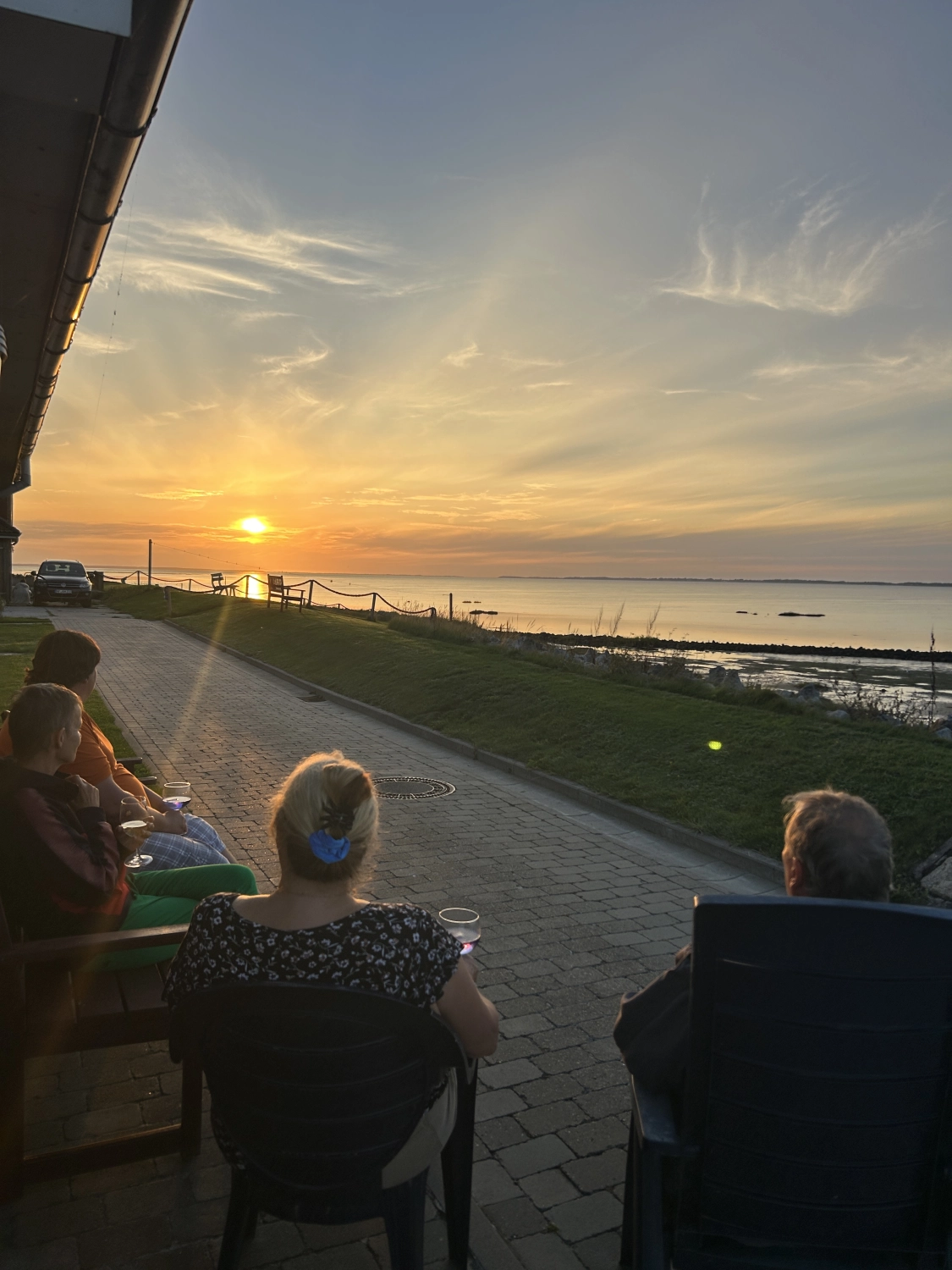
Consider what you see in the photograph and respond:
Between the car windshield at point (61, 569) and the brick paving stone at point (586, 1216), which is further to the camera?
the car windshield at point (61, 569)

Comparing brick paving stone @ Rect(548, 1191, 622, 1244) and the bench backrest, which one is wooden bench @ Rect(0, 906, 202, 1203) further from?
the bench backrest

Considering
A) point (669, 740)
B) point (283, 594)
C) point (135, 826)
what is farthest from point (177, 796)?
point (283, 594)

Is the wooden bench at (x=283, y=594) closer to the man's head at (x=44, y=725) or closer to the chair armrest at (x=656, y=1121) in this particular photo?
the man's head at (x=44, y=725)

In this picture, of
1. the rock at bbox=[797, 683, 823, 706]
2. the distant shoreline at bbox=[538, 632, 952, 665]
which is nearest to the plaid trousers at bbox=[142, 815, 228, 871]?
the rock at bbox=[797, 683, 823, 706]

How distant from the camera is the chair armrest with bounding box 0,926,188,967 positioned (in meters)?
2.80

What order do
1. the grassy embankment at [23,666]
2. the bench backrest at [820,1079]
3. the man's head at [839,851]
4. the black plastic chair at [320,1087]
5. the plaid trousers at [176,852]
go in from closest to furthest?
the bench backrest at [820,1079], the black plastic chair at [320,1087], the man's head at [839,851], the plaid trousers at [176,852], the grassy embankment at [23,666]

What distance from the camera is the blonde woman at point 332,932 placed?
2086 millimetres

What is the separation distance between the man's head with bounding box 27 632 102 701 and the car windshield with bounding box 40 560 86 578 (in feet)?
123

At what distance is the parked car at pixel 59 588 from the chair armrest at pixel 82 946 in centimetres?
3812

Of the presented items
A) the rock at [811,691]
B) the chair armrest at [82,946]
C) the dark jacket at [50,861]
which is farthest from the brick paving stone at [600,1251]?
the rock at [811,691]

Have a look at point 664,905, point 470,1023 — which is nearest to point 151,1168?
point 470,1023

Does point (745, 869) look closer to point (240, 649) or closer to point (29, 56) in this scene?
point (29, 56)

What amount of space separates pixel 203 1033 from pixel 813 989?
1392mm

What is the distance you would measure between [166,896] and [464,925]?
158cm
